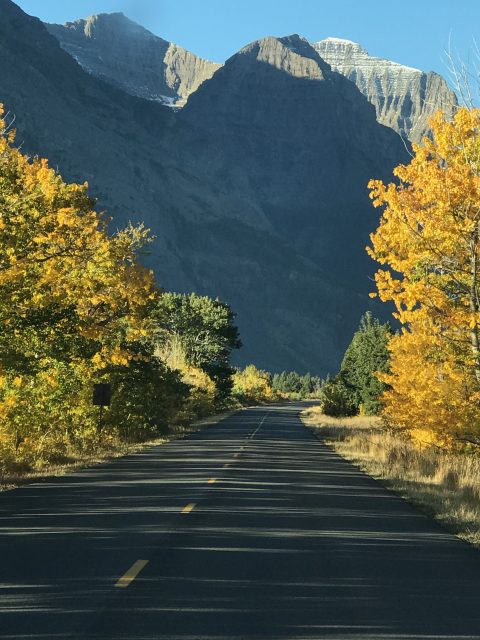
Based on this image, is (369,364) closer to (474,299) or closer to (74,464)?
(74,464)

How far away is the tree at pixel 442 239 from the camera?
783 inches

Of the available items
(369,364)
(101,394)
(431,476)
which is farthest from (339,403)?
(431,476)

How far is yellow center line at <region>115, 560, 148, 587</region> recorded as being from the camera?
368 inches

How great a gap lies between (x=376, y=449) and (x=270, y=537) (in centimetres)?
2099

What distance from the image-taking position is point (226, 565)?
10.5m

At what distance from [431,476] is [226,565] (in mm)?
13667

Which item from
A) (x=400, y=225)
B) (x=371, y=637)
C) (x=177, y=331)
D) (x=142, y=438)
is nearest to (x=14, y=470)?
(x=400, y=225)

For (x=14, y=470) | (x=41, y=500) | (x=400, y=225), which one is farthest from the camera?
(x=14, y=470)

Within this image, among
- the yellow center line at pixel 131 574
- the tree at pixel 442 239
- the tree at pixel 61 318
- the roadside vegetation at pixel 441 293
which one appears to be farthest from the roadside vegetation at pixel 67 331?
the yellow center line at pixel 131 574

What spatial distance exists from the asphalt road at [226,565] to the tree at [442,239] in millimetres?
4872

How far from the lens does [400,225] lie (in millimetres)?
20641

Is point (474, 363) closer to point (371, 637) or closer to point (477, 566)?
point (477, 566)

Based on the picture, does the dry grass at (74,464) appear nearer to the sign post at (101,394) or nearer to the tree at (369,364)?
the sign post at (101,394)

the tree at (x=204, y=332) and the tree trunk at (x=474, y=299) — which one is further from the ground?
the tree trunk at (x=474, y=299)
